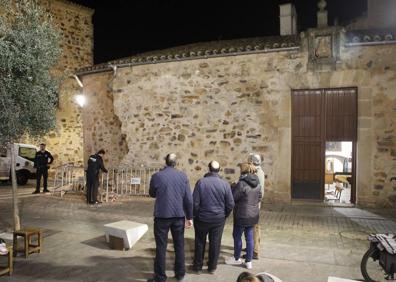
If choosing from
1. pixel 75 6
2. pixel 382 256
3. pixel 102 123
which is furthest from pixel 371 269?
pixel 75 6

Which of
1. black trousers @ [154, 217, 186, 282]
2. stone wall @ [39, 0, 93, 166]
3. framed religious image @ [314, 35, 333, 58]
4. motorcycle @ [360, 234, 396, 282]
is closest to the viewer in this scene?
motorcycle @ [360, 234, 396, 282]

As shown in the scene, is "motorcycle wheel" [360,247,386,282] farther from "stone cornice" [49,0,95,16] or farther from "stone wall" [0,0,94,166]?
"stone cornice" [49,0,95,16]

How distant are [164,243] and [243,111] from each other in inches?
251

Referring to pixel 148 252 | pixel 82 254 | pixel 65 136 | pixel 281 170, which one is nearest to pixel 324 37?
pixel 281 170

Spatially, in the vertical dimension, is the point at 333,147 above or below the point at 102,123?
below

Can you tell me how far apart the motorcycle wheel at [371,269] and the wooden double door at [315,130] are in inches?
188

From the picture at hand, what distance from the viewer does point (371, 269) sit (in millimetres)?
5301

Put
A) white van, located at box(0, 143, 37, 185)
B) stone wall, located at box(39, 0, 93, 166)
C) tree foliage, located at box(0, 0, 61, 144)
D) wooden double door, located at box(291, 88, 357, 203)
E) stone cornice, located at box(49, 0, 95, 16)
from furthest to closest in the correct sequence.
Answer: stone wall, located at box(39, 0, 93, 166), stone cornice, located at box(49, 0, 95, 16), white van, located at box(0, 143, 37, 185), wooden double door, located at box(291, 88, 357, 203), tree foliage, located at box(0, 0, 61, 144)

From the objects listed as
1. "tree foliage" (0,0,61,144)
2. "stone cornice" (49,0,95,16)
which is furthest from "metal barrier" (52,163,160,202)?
"stone cornice" (49,0,95,16)

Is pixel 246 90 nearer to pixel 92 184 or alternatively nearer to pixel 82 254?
pixel 92 184

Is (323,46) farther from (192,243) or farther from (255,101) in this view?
(192,243)

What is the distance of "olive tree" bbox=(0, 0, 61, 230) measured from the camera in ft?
21.6

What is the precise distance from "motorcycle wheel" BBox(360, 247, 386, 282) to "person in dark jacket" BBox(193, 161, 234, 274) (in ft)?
5.93

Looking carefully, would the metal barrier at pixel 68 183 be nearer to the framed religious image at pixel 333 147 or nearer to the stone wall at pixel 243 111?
the stone wall at pixel 243 111
